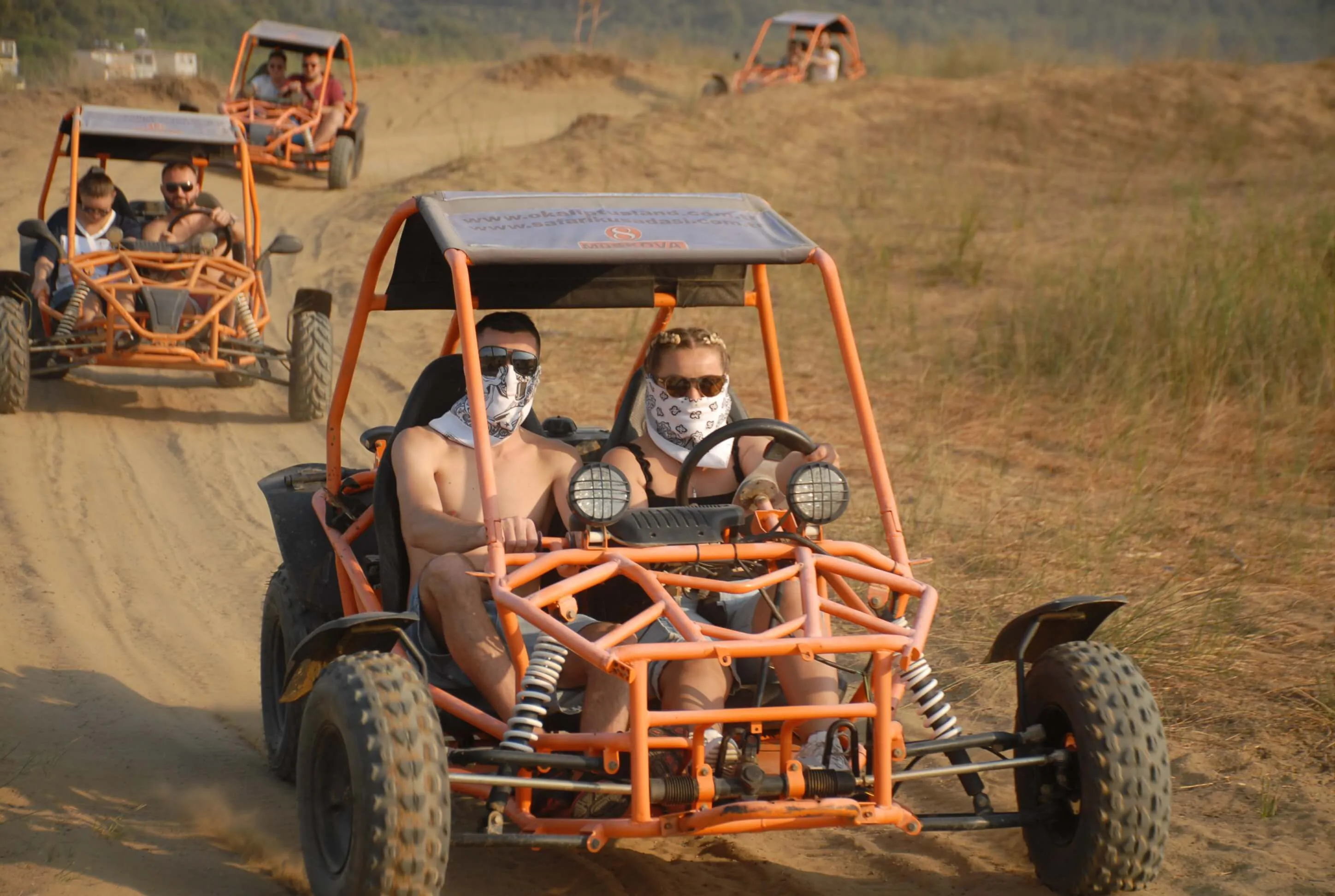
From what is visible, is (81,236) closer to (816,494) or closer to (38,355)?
(38,355)

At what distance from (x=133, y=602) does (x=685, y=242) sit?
344 centimetres

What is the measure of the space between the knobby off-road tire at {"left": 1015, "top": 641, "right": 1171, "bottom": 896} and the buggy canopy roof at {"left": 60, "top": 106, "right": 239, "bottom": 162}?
7756 millimetres

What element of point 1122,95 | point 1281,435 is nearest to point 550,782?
point 1281,435

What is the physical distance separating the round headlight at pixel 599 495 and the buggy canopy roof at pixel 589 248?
1.90ft

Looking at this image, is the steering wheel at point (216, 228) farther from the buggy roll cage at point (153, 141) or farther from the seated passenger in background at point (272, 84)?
the seated passenger in background at point (272, 84)

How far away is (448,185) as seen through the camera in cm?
1664

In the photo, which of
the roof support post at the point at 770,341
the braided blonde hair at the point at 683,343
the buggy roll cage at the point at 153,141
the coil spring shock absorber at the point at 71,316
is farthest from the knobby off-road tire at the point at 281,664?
the buggy roll cage at the point at 153,141

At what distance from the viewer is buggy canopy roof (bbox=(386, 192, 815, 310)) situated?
4.07 m

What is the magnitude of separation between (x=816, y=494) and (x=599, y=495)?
560mm

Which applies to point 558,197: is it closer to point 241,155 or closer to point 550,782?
point 550,782

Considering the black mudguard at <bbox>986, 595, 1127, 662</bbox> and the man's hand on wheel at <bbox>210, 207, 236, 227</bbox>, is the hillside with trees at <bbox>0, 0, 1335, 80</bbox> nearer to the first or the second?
the man's hand on wheel at <bbox>210, 207, 236, 227</bbox>

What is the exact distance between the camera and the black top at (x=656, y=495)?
4438 millimetres

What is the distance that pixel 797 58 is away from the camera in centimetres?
2372

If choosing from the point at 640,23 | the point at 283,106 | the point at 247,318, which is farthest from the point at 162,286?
the point at 640,23
